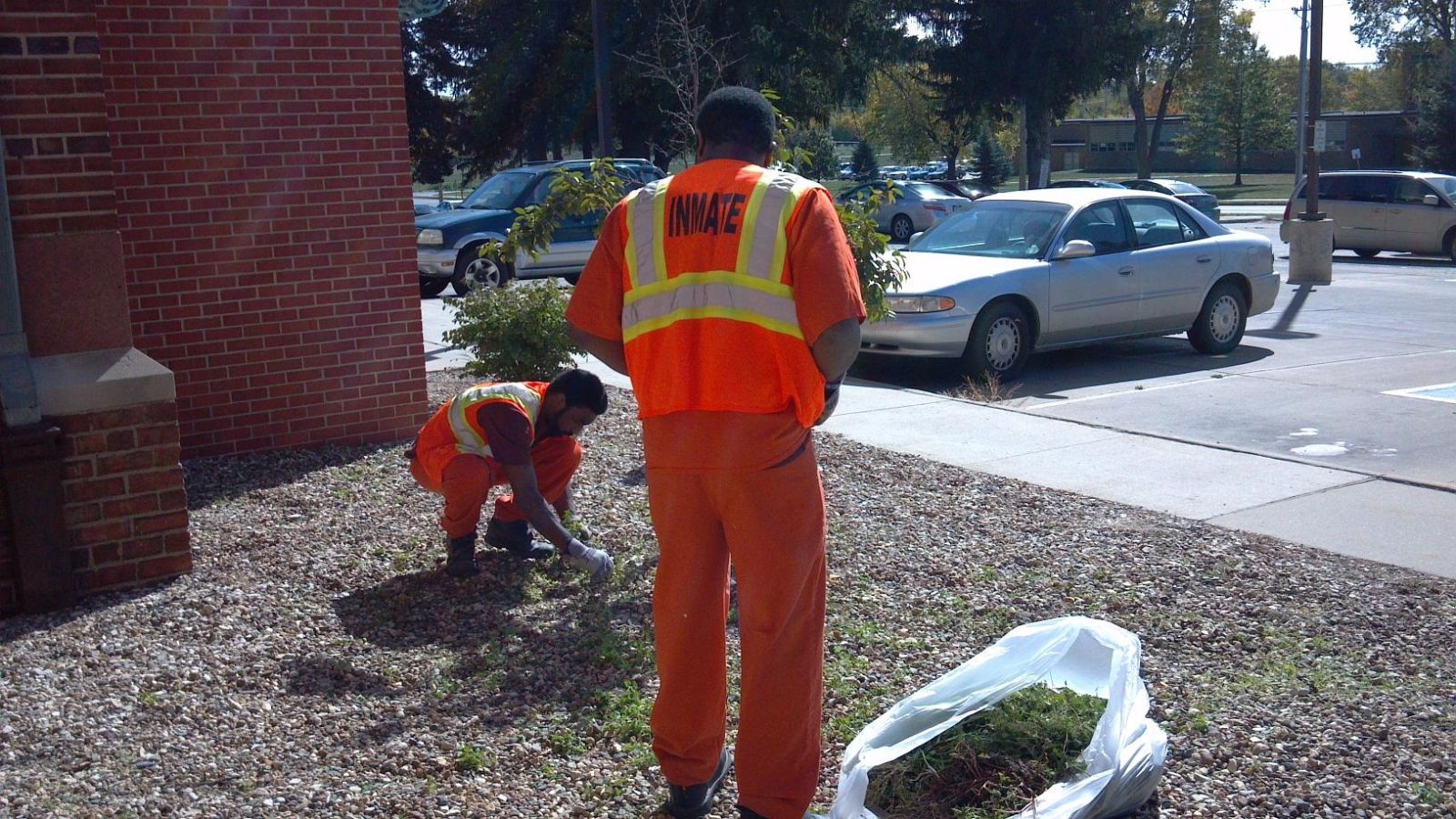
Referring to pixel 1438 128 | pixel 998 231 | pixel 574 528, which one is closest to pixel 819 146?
pixel 1438 128

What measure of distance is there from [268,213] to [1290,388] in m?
7.60

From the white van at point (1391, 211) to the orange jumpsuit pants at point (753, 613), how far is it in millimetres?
21700

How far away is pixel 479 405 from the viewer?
533 cm

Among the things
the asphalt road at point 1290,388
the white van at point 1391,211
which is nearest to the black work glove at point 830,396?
the asphalt road at point 1290,388

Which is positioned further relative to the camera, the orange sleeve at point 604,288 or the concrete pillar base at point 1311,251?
the concrete pillar base at point 1311,251

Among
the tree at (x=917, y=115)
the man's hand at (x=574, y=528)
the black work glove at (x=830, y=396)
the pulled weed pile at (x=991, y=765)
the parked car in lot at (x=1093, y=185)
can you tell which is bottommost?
the pulled weed pile at (x=991, y=765)

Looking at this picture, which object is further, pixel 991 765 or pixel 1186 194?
pixel 1186 194

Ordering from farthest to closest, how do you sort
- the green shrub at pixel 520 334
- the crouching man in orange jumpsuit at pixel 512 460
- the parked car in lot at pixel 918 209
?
the parked car in lot at pixel 918 209 → the green shrub at pixel 520 334 → the crouching man in orange jumpsuit at pixel 512 460

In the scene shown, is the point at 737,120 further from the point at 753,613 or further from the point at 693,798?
the point at 693,798

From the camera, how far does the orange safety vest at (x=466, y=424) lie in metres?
5.31

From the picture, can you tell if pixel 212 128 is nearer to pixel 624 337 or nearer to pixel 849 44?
pixel 624 337

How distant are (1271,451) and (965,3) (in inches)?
1242

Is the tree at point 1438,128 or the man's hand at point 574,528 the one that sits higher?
the tree at point 1438,128

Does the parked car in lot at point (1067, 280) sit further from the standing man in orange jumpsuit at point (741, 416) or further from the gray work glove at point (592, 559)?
the standing man in orange jumpsuit at point (741, 416)
